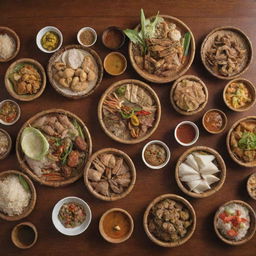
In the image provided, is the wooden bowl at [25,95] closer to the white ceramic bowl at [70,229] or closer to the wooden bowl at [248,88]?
the white ceramic bowl at [70,229]

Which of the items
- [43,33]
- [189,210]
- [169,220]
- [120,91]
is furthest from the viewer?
[43,33]

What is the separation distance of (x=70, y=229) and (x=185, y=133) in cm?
182

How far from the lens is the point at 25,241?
402 centimetres

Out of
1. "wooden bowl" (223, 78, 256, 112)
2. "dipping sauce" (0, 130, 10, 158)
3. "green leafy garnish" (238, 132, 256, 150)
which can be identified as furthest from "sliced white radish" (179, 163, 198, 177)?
"dipping sauce" (0, 130, 10, 158)

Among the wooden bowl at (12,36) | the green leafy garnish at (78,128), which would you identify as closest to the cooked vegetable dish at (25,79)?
the wooden bowl at (12,36)

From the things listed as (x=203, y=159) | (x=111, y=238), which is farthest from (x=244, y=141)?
(x=111, y=238)

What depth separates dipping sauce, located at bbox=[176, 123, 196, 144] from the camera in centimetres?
420

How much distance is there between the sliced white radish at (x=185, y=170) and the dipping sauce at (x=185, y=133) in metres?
0.31

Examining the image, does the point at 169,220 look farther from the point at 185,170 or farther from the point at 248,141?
the point at 248,141

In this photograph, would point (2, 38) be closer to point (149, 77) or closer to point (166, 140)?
point (149, 77)

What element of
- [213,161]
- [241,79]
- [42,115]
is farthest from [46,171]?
[241,79]

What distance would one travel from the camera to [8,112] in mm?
4148

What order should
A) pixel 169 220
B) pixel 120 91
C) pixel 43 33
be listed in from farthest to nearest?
1. pixel 43 33
2. pixel 120 91
3. pixel 169 220

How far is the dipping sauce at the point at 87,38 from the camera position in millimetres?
4289
